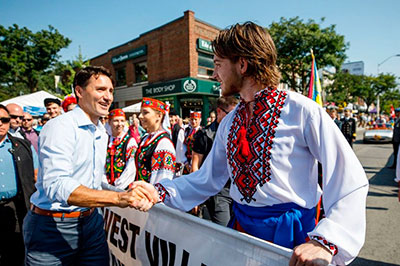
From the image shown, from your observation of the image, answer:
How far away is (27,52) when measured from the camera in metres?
28.1

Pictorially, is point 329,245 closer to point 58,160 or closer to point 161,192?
point 161,192

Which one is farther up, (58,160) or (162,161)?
(58,160)

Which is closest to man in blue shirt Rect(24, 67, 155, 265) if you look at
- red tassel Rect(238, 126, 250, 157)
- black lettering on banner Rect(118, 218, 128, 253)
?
black lettering on banner Rect(118, 218, 128, 253)

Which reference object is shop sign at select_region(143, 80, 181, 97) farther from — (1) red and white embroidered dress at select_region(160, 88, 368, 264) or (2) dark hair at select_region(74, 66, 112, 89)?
(1) red and white embroidered dress at select_region(160, 88, 368, 264)

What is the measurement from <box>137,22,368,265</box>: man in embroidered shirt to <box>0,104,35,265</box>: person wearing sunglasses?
234cm

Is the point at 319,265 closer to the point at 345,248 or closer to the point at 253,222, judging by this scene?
the point at 345,248

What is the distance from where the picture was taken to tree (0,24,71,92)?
26.8 metres

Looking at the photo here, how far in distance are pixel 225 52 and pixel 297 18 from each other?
21859 mm

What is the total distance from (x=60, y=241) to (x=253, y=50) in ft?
6.34

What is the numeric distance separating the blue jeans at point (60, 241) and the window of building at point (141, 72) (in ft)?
69.9

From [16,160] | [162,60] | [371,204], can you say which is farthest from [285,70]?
[16,160]

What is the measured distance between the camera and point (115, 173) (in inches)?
153

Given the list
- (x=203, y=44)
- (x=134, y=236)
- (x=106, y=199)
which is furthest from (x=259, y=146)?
(x=203, y=44)

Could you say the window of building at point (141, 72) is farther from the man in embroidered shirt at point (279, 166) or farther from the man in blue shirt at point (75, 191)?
the man in embroidered shirt at point (279, 166)
